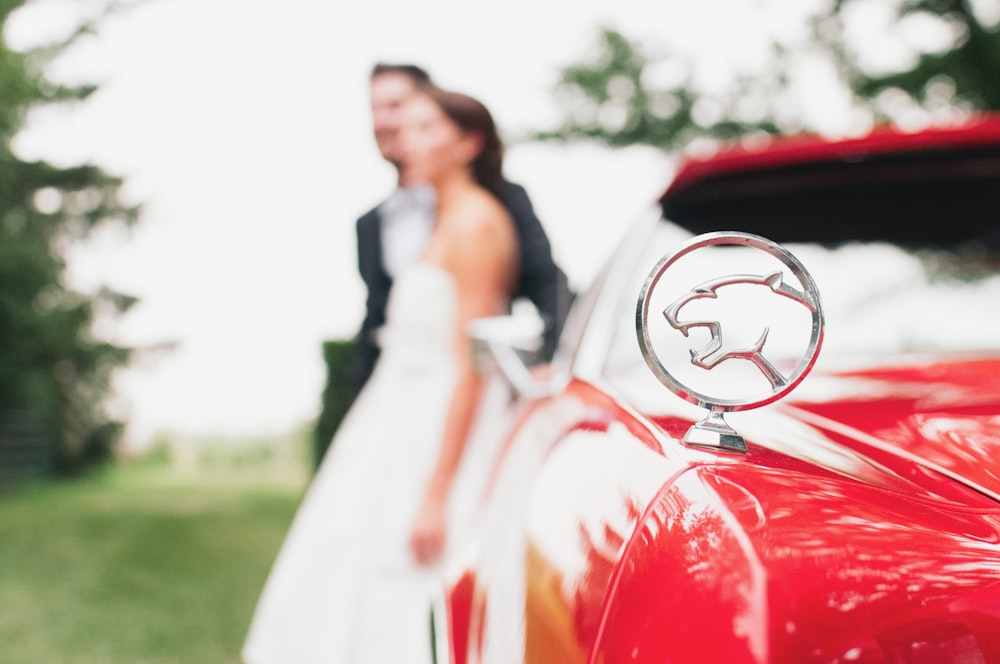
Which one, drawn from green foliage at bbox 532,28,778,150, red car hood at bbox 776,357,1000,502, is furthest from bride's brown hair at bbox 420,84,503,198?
green foliage at bbox 532,28,778,150

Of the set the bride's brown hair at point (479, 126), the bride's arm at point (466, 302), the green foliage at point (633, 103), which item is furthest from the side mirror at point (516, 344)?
the green foliage at point (633, 103)

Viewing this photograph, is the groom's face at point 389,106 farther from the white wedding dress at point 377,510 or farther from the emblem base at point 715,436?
the emblem base at point 715,436

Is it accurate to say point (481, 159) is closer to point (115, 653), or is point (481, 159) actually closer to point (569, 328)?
point (569, 328)

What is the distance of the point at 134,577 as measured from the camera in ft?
23.3

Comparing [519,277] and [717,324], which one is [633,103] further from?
[717,324]

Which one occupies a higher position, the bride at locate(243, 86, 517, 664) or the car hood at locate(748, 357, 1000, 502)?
the car hood at locate(748, 357, 1000, 502)

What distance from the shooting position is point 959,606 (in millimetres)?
845

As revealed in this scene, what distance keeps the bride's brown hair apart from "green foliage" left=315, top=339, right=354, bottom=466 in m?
5.29

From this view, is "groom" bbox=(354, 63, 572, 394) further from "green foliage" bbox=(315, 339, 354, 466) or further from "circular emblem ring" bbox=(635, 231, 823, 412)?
"green foliage" bbox=(315, 339, 354, 466)

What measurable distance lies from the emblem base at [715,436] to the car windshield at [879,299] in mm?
832

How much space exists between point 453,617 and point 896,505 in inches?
38.6

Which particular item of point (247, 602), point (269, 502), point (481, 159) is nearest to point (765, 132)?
point (269, 502)

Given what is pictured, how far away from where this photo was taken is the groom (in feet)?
11.2

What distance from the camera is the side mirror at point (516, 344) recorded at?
7.91 ft
